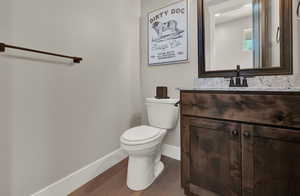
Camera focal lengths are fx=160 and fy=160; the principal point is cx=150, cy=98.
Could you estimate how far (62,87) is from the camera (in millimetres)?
1339

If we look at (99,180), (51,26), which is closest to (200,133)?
(99,180)

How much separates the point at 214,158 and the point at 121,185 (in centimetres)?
90

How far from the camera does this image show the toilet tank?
1.68 m

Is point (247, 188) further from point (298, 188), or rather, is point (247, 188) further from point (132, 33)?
point (132, 33)

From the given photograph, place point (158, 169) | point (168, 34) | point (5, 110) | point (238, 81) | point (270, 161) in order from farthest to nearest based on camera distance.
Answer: point (168, 34)
point (158, 169)
point (238, 81)
point (5, 110)
point (270, 161)

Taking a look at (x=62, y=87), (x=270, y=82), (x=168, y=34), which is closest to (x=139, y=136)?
→ (x=62, y=87)

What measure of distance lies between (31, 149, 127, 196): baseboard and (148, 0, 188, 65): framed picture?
1.29 metres

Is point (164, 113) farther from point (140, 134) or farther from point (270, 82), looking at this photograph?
point (270, 82)

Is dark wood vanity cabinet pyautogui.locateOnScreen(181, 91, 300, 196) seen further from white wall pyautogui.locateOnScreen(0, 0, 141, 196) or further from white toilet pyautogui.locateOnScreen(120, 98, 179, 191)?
white wall pyautogui.locateOnScreen(0, 0, 141, 196)

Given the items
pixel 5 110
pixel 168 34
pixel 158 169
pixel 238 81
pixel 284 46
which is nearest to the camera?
pixel 5 110

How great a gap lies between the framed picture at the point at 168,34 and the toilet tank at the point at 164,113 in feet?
1.77

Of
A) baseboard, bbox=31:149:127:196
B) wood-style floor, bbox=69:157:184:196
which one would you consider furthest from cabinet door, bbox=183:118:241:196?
baseboard, bbox=31:149:127:196

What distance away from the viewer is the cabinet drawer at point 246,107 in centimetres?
85

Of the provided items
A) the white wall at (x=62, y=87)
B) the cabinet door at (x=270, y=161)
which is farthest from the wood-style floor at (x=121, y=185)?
the cabinet door at (x=270, y=161)
